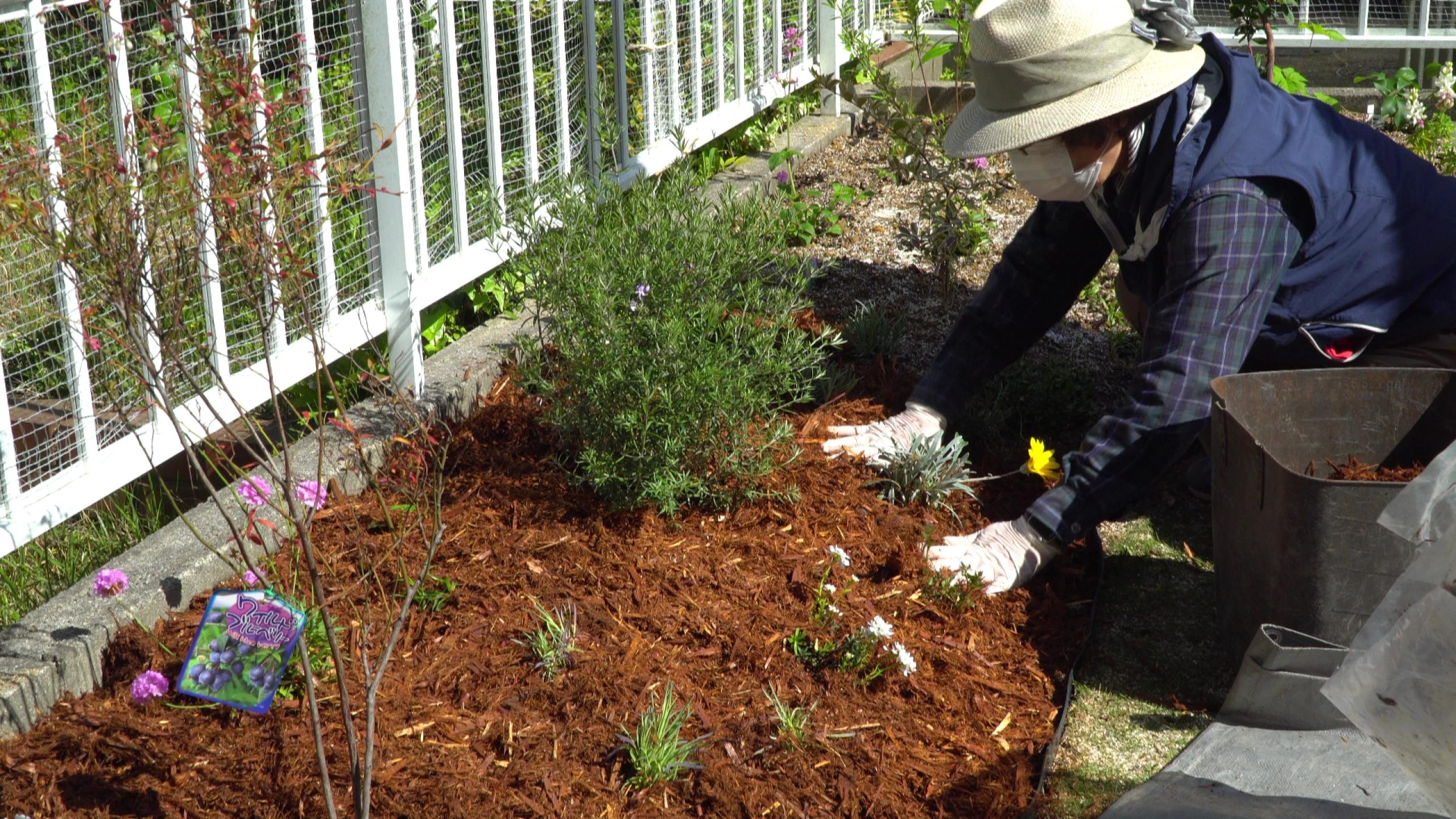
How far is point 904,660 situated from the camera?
2566mm

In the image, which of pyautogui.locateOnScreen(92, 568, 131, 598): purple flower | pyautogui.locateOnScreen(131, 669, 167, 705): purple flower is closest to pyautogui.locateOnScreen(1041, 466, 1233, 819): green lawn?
pyautogui.locateOnScreen(131, 669, 167, 705): purple flower

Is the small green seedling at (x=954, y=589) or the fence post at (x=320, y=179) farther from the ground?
the fence post at (x=320, y=179)

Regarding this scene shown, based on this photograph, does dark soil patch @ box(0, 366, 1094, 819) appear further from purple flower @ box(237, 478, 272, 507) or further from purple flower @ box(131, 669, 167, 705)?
purple flower @ box(237, 478, 272, 507)

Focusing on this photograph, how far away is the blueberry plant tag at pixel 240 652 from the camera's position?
2.18 meters

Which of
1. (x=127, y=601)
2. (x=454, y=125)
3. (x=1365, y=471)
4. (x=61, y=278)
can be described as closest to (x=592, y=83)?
(x=454, y=125)

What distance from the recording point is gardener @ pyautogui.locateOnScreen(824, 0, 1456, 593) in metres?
2.76

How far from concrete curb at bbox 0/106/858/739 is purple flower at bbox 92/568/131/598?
0.05 metres

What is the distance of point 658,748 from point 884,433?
4.60 ft

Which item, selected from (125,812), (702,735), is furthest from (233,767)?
(702,735)

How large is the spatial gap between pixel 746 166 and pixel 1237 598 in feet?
11.2

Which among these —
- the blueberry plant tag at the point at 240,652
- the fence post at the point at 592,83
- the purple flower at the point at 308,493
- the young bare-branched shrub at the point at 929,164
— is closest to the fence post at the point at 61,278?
the purple flower at the point at 308,493

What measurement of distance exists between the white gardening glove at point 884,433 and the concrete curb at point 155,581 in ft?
2.99

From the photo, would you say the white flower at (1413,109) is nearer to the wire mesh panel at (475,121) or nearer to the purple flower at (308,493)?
the wire mesh panel at (475,121)

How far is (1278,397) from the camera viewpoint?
9.06 feet
